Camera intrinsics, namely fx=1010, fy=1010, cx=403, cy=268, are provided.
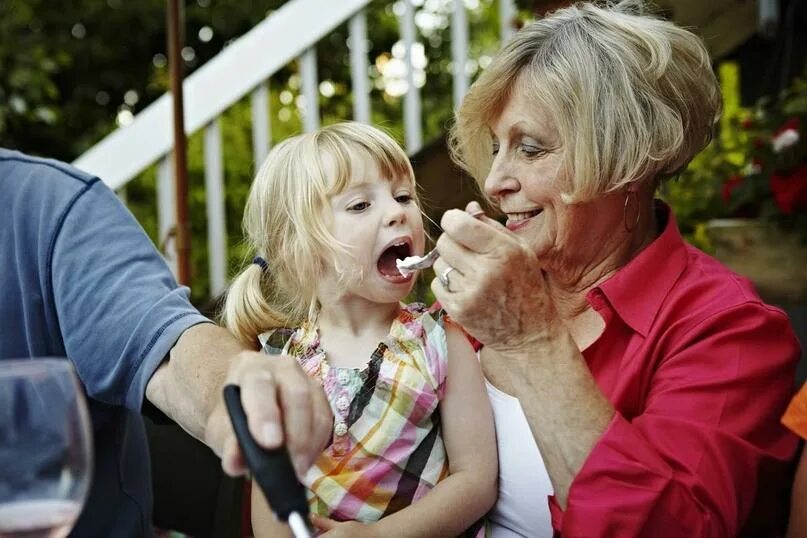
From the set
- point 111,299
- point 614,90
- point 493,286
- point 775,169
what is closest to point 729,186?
point 775,169

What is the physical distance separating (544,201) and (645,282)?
225 mm

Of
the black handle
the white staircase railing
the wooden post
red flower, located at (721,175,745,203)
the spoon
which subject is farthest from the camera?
the white staircase railing

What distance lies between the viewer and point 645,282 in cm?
170

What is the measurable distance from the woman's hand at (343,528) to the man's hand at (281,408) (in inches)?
21.8

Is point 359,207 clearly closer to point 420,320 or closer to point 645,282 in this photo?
point 420,320

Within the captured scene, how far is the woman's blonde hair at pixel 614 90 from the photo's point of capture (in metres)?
1.74

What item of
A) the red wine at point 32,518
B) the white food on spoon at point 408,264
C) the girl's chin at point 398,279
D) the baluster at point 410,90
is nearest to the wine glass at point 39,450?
the red wine at point 32,518

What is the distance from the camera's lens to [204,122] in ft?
11.6

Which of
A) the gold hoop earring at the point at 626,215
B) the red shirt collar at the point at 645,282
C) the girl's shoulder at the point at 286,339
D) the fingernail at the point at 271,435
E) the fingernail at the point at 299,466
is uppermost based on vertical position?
the fingernail at the point at 271,435

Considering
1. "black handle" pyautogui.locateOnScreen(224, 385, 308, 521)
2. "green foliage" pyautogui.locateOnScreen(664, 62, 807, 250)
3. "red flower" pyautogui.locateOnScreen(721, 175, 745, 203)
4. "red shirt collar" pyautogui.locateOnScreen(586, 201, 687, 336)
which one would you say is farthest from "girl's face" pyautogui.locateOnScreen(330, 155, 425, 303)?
"red flower" pyautogui.locateOnScreen(721, 175, 745, 203)

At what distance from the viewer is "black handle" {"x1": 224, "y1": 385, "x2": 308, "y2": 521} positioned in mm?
848

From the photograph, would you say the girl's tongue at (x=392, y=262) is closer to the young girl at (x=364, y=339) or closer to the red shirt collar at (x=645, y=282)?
the young girl at (x=364, y=339)

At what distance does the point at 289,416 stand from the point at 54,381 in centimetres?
21

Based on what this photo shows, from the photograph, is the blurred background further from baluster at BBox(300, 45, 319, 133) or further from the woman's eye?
the woman's eye
